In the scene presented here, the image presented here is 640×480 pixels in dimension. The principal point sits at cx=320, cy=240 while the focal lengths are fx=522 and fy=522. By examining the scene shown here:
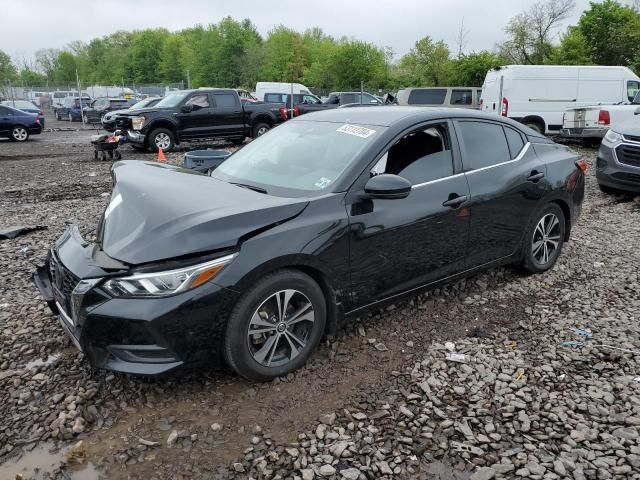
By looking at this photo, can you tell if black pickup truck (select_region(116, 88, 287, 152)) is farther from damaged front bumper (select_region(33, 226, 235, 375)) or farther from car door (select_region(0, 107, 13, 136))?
damaged front bumper (select_region(33, 226, 235, 375))

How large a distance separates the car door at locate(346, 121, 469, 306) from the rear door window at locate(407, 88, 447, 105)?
16073mm

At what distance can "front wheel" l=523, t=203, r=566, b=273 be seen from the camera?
468 cm

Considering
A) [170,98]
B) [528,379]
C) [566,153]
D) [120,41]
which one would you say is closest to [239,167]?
[528,379]

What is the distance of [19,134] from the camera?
61.9ft

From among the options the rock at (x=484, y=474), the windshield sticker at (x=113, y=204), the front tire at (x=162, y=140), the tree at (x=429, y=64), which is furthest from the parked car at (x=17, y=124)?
the tree at (x=429, y=64)

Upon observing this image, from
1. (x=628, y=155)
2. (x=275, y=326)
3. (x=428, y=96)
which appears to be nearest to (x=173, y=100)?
(x=428, y=96)

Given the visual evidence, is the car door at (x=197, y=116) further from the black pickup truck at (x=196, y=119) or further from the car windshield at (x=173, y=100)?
the car windshield at (x=173, y=100)

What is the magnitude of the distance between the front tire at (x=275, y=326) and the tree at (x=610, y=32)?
37543 millimetres

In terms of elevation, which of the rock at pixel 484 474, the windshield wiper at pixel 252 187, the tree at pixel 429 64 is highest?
the tree at pixel 429 64

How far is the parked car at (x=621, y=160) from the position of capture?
25.5 feet

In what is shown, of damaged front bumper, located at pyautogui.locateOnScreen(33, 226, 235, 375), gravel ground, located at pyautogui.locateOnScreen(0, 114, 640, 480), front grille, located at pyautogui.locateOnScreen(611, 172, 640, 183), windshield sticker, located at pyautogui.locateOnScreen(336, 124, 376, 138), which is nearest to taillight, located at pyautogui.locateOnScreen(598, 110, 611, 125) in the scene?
front grille, located at pyautogui.locateOnScreen(611, 172, 640, 183)

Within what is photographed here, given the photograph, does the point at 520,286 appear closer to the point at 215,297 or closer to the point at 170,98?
the point at 215,297

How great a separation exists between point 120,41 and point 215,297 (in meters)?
116

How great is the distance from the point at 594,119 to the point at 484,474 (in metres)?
13.4
